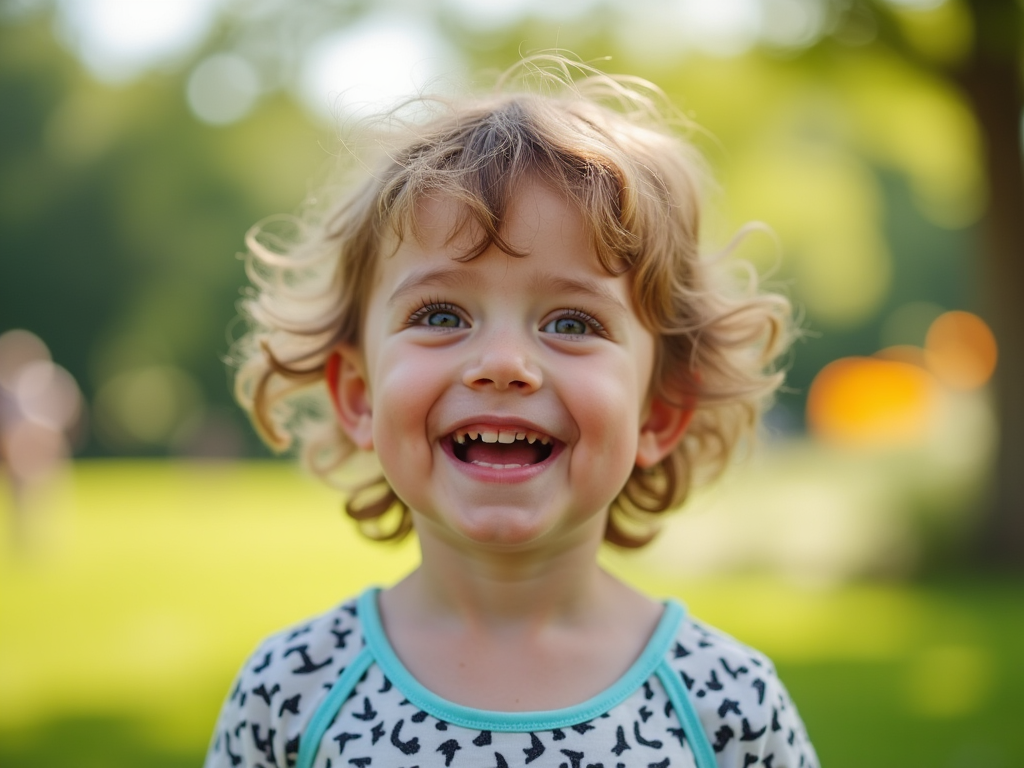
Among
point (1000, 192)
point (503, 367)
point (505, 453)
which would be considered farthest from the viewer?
point (1000, 192)

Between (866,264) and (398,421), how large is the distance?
48.1 ft

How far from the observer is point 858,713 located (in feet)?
15.6

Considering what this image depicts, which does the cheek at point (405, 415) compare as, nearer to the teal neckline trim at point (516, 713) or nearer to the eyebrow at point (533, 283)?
the eyebrow at point (533, 283)

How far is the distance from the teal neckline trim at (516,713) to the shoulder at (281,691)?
5 centimetres

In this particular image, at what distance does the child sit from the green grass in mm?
653

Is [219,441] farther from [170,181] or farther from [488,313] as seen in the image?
[488,313]

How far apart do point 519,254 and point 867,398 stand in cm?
1970

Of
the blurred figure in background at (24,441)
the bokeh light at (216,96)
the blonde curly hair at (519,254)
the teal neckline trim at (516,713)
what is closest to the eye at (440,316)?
the blonde curly hair at (519,254)

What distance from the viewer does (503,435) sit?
188 cm

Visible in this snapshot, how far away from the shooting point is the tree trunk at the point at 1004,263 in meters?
7.95

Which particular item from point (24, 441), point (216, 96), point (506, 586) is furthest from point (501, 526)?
point (216, 96)

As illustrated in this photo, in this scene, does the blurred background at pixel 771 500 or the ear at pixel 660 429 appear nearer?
the ear at pixel 660 429

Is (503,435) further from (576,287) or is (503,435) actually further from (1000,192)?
(1000,192)

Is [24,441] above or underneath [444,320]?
above
